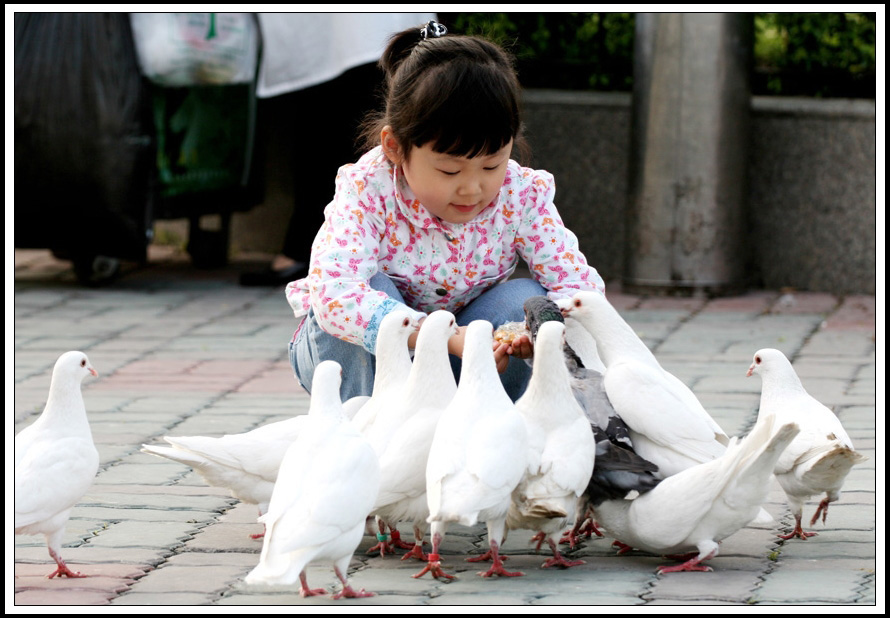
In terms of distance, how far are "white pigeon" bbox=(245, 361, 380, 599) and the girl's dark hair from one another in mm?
786

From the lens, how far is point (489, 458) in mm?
2699

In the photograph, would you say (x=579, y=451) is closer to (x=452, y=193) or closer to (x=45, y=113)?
(x=452, y=193)

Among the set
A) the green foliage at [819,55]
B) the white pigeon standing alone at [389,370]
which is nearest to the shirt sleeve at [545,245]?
the white pigeon standing alone at [389,370]

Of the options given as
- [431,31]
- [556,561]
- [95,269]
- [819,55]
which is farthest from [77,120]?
[556,561]

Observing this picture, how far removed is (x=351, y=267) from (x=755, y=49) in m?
4.56

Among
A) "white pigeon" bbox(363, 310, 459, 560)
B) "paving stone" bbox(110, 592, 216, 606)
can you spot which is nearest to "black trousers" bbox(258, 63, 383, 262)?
"white pigeon" bbox(363, 310, 459, 560)

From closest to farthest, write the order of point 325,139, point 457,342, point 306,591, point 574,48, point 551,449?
1. point 306,591
2. point 551,449
3. point 457,342
4. point 325,139
5. point 574,48

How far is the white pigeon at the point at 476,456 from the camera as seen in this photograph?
2666 millimetres

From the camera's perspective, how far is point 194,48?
6.57m

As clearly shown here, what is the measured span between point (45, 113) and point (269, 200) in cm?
186

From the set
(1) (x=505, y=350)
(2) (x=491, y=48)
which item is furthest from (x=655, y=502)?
(2) (x=491, y=48)

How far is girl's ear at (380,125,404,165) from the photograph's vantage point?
11.2ft

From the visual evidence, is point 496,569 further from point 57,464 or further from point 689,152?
point 689,152

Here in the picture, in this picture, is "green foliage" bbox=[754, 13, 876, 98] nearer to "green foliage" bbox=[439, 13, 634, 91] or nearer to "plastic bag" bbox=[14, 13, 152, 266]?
"green foliage" bbox=[439, 13, 634, 91]
